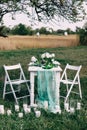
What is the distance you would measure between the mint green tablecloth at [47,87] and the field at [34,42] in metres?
20.1

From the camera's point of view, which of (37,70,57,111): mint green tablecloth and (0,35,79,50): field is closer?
(37,70,57,111): mint green tablecloth

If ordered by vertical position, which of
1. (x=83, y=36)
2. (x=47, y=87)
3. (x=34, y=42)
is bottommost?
(x=83, y=36)

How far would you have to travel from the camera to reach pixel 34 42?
115ft

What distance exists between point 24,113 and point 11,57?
15593mm

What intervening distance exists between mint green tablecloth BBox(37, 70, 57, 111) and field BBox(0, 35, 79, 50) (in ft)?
65.8

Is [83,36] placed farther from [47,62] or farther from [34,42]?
[47,62]

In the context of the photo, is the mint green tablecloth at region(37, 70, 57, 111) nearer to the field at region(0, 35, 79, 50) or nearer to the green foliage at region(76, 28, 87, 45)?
the field at region(0, 35, 79, 50)

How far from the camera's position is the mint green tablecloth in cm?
1120

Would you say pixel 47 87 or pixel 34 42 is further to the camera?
pixel 34 42

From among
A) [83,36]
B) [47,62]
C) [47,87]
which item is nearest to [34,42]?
[83,36]

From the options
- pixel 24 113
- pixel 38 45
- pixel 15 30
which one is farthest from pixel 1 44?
pixel 24 113

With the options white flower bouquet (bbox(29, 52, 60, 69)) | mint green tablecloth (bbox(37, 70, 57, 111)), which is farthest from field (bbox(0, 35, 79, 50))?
mint green tablecloth (bbox(37, 70, 57, 111))

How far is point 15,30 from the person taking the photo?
45.6 m

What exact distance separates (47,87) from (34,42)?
23.9 m
